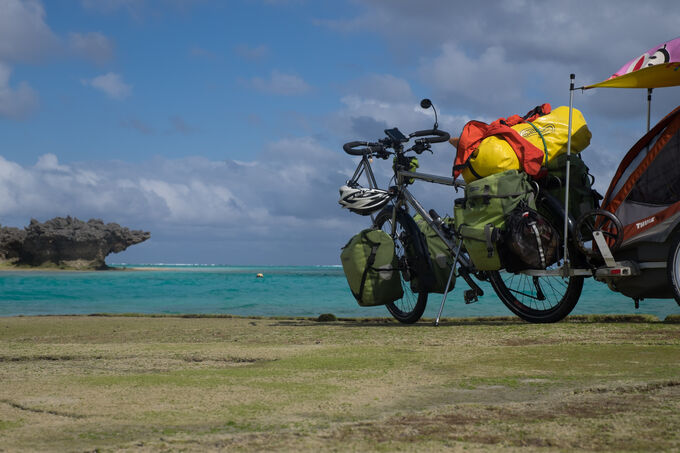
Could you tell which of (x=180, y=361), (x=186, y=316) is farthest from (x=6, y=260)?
(x=180, y=361)

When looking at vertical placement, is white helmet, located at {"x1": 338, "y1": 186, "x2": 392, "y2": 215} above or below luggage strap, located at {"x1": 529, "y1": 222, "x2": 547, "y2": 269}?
above

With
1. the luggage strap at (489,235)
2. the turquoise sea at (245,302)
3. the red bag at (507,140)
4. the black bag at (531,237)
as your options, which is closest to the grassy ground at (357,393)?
the black bag at (531,237)

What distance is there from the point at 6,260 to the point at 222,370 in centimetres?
7967

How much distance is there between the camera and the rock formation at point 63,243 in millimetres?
73250

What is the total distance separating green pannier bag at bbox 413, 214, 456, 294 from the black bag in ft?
3.58

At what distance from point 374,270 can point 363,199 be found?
34.7 inches

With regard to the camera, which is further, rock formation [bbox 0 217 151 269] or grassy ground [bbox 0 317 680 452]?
rock formation [bbox 0 217 151 269]

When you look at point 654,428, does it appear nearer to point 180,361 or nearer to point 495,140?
point 180,361

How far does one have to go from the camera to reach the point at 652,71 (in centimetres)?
508

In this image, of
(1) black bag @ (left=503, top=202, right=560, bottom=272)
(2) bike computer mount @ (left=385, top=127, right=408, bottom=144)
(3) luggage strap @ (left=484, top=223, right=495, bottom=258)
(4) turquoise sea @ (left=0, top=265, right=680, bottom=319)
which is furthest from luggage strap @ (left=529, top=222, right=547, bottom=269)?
(4) turquoise sea @ (left=0, top=265, right=680, bottom=319)

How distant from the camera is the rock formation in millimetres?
73250

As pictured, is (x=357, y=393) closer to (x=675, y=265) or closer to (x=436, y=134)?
(x=675, y=265)

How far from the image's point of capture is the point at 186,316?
850cm

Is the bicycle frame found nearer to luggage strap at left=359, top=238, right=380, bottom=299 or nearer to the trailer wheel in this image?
luggage strap at left=359, top=238, right=380, bottom=299
